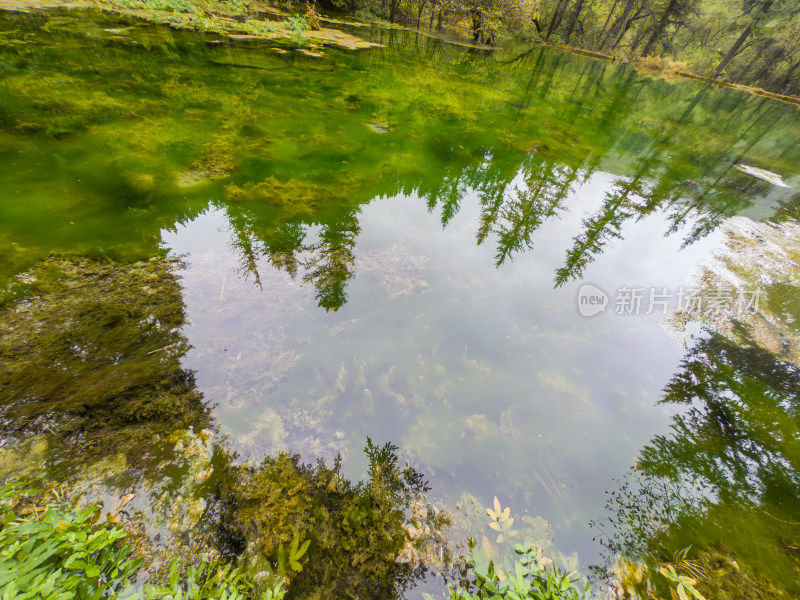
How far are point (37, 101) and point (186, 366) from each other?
19.7ft

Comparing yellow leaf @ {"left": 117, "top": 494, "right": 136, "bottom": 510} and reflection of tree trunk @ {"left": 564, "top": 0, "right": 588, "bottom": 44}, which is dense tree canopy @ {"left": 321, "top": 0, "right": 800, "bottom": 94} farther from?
yellow leaf @ {"left": 117, "top": 494, "right": 136, "bottom": 510}

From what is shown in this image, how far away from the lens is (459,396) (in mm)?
2547

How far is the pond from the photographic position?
2.10m

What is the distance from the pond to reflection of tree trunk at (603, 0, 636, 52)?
26.3m

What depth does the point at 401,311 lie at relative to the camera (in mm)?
3100

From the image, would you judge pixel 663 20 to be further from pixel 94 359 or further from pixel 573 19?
pixel 94 359

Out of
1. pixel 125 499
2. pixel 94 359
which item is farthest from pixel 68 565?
pixel 94 359

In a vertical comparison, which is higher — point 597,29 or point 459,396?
point 597,29

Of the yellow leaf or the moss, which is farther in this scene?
the moss

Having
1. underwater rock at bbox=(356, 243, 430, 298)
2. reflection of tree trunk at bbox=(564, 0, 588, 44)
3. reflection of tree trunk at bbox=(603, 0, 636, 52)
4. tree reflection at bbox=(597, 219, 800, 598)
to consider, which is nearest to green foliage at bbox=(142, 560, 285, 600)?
tree reflection at bbox=(597, 219, 800, 598)

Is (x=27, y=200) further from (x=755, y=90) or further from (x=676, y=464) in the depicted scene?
(x=755, y=90)

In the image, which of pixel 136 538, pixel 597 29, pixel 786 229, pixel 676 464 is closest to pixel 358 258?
pixel 136 538

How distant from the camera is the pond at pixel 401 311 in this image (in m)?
2.10

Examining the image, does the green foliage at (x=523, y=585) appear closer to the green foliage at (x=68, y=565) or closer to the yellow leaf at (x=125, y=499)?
the green foliage at (x=68, y=565)
